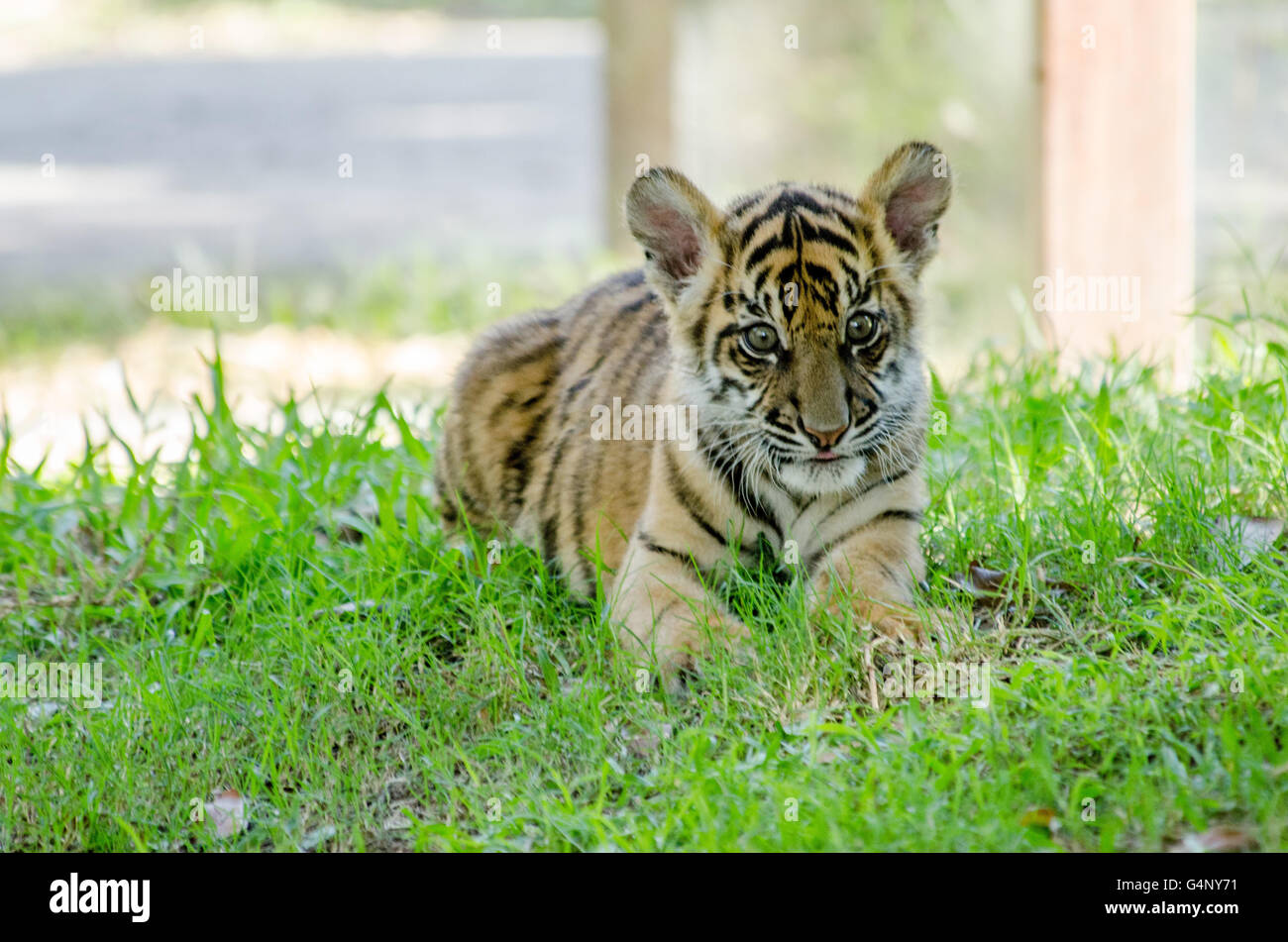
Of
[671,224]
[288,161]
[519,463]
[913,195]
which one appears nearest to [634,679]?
[671,224]

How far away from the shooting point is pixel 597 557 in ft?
13.3

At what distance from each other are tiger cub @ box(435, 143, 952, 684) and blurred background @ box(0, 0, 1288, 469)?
33.3 inches

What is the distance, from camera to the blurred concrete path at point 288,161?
421 inches

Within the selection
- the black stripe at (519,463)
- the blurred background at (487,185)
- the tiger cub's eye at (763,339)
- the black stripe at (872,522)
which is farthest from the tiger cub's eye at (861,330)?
the black stripe at (519,463)

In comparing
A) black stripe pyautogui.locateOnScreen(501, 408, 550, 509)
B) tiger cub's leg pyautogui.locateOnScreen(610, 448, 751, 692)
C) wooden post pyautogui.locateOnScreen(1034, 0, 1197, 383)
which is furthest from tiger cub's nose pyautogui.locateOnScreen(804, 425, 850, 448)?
wooden post pyautogui.locateOnScreen(1034, 0, 1197, 383)

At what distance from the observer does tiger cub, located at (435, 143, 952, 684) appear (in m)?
3.74

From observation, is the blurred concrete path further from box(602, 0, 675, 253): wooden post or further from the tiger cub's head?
the tiger cub's head

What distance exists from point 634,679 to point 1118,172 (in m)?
3.63

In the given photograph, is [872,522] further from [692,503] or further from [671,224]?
[671,224]

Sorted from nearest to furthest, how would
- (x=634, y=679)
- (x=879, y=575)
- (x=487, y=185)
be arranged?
(x=634, y=679) → (x=879, y=575) → (x=487, y=185)

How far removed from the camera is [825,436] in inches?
146

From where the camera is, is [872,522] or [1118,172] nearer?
[872,522]

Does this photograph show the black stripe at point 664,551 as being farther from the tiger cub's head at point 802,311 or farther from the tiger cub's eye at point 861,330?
the tiger cub's eye at point 861,330
